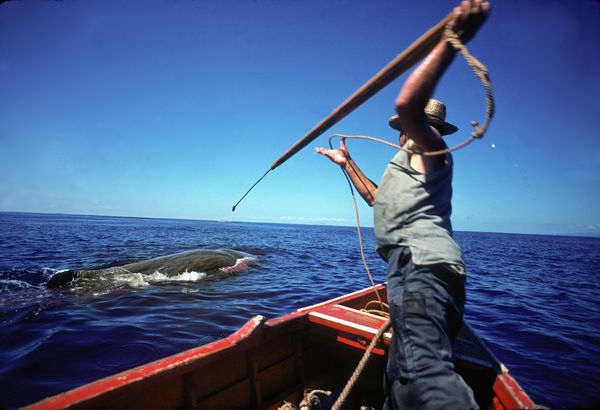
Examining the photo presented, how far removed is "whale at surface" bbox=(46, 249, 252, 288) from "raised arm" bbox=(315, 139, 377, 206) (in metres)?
10.5

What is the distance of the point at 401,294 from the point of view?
7.27 feet

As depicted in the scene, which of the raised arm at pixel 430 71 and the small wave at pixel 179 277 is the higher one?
the raised arm at pixel 430 71

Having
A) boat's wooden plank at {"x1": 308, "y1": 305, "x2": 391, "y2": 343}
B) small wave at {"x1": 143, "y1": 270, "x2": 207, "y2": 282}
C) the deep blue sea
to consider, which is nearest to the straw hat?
boat's wooden plank at {"x1": 308, "y1": 305, "x2": 391, "y2": 343}

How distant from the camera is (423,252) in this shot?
2.11 meters

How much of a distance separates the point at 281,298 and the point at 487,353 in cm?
736

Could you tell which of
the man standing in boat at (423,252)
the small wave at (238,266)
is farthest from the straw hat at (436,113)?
the small wave at (238,266)

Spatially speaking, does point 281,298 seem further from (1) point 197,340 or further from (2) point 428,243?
(2) point 428,243

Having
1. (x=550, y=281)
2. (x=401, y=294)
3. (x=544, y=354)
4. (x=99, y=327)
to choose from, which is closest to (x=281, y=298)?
(x=99, y=327)

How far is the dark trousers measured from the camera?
186 centimetres

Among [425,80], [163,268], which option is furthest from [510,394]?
[163,268]

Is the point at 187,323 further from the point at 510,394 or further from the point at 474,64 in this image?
the point at 474,64

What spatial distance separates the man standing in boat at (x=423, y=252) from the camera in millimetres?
1802

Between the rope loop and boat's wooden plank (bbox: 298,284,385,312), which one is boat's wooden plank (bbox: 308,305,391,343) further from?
the rope loop

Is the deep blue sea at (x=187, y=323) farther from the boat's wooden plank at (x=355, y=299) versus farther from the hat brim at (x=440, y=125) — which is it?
the hat brim at (x=440, y=125)
